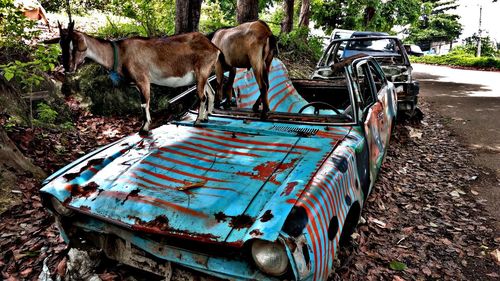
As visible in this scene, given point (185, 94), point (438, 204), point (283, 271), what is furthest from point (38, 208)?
point (438, 204)

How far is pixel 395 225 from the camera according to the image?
12.1 feet

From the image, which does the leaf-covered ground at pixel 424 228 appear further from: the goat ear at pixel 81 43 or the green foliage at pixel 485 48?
the green foliage at pixel 485 48

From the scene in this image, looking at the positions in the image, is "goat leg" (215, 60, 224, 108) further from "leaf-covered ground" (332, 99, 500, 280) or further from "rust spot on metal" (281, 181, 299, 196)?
"leaf-covered ground" (332, 99, 500, 280)

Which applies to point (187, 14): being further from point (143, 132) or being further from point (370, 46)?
point (370, 46)

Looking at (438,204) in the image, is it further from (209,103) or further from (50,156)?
(50,156)

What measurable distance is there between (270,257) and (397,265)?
170 centimetres

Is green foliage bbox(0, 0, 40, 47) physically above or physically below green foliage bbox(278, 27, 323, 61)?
below

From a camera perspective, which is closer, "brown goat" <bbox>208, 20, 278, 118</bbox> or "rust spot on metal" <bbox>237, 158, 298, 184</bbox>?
"rust spot on metal" <bbox>237, 158, 298, 184</bbox>

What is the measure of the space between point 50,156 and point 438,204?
480cm

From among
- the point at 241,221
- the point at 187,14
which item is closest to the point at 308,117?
the point at 241,221

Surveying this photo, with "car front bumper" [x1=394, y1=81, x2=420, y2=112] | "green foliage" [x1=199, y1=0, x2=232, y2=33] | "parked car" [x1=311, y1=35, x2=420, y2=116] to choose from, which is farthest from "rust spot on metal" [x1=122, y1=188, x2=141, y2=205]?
"green foliage" [x1=199, y1=0, x2=232, y2=33]

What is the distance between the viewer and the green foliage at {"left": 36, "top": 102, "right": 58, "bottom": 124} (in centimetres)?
507

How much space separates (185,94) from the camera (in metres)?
3.86

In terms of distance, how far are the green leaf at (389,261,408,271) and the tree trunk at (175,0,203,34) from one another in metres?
5.26
